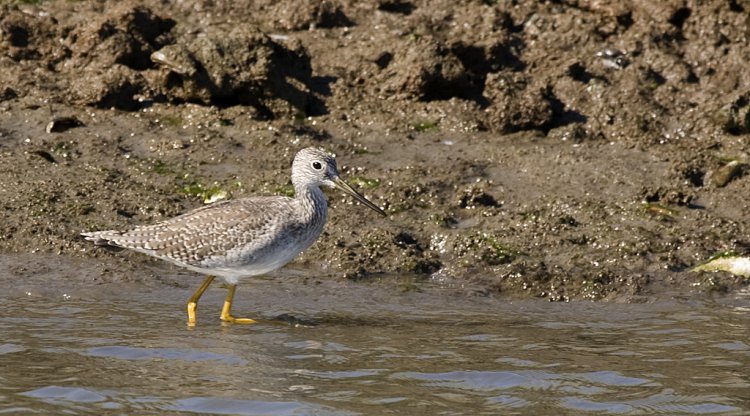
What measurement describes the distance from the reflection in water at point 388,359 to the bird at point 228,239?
17.8 inches

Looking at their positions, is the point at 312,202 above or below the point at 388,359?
above

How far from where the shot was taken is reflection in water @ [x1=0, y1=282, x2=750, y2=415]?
26.4 ft

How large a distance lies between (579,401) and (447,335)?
5.01 feet

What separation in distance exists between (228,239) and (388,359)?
173 centimetres

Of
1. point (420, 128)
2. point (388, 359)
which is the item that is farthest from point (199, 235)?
point (420, 128)

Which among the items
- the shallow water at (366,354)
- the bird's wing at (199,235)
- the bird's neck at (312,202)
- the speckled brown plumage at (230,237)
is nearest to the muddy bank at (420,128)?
the shallow water at (366,354)

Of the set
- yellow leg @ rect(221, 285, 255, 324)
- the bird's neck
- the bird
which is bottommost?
yellow leg @ rect(221, 285, 255, 324)

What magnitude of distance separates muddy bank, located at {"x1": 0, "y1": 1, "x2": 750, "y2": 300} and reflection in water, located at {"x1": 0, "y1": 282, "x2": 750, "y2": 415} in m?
0.71

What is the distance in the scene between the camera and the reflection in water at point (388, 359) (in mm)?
8047

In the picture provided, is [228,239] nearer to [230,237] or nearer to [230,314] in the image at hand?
[230,237]

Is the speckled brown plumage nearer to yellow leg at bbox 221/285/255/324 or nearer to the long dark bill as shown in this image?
yellow leg at bbox 221/285/255/324

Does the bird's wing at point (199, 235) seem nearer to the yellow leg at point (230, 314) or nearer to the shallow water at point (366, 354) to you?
the yellow leg at point (230, 314)

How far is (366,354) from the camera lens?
894 centimetres

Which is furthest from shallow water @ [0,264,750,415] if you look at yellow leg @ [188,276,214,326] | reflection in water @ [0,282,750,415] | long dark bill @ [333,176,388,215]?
long dark bill @ [333,176,388,215]
